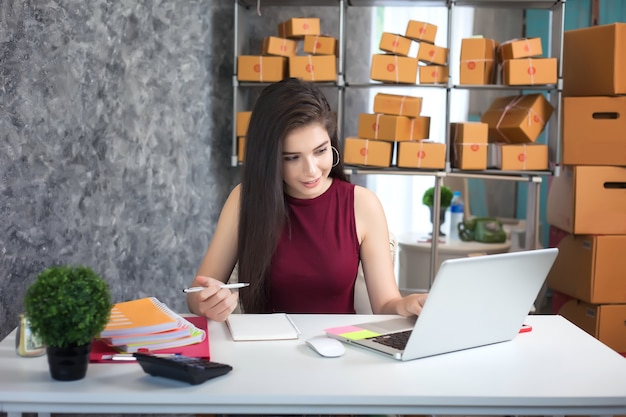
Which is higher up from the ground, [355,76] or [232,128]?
[355,76]

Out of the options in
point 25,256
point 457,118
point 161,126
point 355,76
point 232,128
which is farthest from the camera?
point 457,118

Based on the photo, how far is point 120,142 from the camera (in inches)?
119

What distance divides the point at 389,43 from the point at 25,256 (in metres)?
1.95

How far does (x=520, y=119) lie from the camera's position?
3693 mm

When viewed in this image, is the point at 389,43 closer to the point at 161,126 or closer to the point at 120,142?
the point at 161,126

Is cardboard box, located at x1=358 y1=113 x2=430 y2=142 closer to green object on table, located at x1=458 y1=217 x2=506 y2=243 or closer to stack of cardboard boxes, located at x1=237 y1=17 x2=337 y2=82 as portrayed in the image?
stack of cardboard boxes, located at x1=237 y1=17 x2=337 y2=82

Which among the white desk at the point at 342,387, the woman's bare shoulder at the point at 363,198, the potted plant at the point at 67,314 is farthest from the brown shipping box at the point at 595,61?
the potted plant at the point at 67,314

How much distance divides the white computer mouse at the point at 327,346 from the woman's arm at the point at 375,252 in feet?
1.65

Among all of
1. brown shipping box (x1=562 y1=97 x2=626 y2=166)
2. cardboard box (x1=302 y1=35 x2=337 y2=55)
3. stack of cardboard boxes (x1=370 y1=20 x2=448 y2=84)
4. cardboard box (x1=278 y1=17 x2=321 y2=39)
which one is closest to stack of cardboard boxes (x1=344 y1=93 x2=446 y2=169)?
stack of cardboard boxes (x1=370 y1=20 x2=448 y2=84)

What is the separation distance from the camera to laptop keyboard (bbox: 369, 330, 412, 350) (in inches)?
65.8

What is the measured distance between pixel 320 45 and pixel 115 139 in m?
1.19

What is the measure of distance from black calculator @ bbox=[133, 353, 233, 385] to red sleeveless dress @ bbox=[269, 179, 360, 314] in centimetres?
72

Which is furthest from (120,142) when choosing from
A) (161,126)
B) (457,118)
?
(457,118)

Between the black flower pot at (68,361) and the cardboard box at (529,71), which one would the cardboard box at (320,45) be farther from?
the black flower pot at (68,361)
